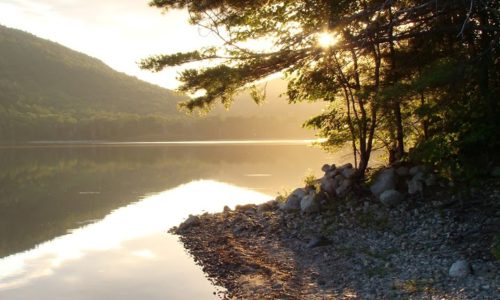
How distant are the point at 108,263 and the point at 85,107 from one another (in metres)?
155

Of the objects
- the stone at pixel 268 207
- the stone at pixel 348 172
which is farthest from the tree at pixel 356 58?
the stone at pixel 268 207

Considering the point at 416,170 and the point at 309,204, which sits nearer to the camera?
the point at 416,170

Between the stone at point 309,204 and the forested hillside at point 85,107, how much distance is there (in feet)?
386

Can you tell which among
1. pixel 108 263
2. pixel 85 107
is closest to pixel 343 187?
pixel 108 263

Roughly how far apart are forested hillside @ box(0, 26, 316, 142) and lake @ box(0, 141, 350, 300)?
89.0 meters

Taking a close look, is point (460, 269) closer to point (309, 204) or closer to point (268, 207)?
point (309, 204)

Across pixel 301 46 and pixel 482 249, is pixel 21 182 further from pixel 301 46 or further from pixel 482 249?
pixel 482 249

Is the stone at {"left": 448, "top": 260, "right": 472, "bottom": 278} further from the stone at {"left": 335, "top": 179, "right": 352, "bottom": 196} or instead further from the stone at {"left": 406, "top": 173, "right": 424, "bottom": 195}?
the stone at {"left": 335, "top": 179, "right": 352, "bottom": 196}

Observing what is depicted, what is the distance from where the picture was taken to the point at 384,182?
14414 mm

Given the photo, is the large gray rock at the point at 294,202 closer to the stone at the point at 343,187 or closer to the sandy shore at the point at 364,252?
the sandy shore at the point at 364,252

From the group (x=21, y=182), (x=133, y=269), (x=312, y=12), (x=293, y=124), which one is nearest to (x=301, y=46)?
(x=312, y=12)

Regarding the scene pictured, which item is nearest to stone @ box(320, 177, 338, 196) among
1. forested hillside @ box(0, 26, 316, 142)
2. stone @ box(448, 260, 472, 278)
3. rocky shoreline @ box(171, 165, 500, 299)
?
rocky shoreline @ box(171, 165, 500, 299)

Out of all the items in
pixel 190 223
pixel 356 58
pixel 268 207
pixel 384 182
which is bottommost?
pixel 190 223

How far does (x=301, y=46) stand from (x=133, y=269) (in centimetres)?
740
